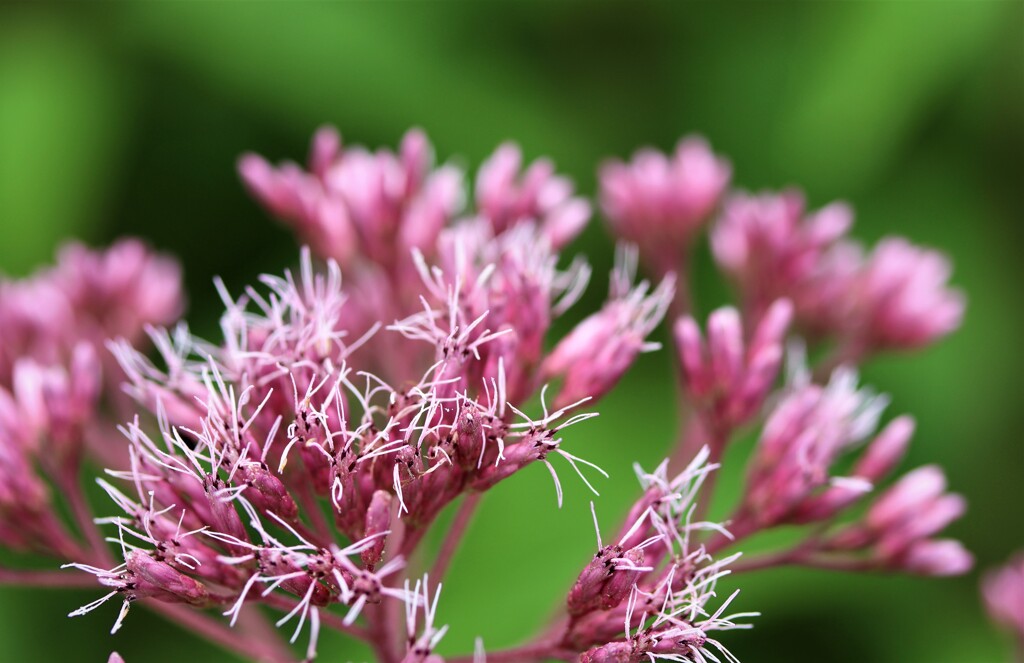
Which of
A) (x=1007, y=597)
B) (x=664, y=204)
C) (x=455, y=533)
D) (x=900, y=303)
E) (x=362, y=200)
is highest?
(x=664, y=204)

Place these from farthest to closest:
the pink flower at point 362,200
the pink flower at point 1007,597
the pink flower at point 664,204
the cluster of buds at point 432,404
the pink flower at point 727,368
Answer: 1. the pink flower at point 664,204
2. the pink flower at point 1007,597
3. the pink flower at point 362,200
4. the pink flower at point 727,368
5. the cluster of buds at point 432,404

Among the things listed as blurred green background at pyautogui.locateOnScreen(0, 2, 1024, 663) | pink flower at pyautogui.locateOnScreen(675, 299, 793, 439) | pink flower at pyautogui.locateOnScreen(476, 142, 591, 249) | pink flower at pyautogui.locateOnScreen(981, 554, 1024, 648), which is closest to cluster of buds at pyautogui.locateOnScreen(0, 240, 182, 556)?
blurred green background at pyautogui.locateOnScreen(0, 2, 1024, 663)

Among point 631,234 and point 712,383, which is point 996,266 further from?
point 712,383

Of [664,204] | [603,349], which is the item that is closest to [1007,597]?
[664,204]

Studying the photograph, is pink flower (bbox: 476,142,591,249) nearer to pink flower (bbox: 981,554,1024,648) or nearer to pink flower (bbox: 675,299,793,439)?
pink flower (bbox: 675,299,793,439)

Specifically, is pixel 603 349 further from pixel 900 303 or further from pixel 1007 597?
pixel 1007 597

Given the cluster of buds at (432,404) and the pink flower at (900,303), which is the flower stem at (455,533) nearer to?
the cluster of buds at (432,404)

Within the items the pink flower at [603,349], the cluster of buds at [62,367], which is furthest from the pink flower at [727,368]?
the cluster of buds at [62,367]
